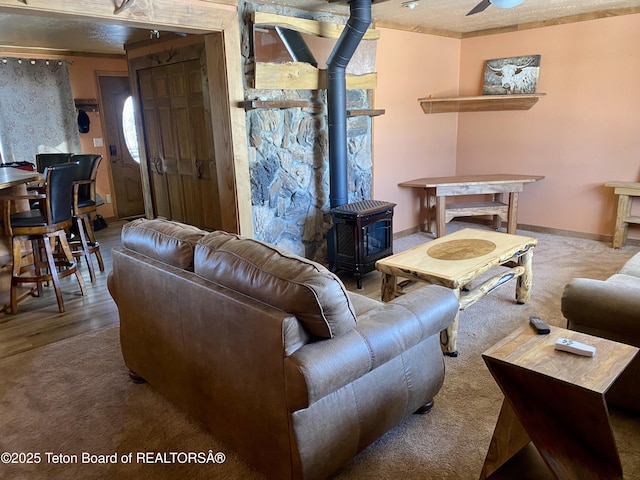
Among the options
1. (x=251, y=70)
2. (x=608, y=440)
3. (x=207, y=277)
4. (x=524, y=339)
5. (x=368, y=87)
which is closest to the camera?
(x=608, y=440)

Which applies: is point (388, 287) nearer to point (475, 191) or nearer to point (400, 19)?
point (475, 191)

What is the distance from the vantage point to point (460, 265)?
9.37 ft

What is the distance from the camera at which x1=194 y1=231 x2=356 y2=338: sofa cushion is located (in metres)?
1.58

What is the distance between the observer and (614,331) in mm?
2160

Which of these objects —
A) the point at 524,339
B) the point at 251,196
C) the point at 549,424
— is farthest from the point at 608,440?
the point at 251,196

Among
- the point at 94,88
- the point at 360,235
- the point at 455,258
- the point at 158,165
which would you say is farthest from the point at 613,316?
the point at 94,88

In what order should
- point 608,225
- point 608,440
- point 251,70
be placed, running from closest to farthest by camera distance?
point 608,440
point 251,70
point 608,225

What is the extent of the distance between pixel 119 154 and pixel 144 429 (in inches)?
217

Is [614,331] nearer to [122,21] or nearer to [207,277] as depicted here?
[207,277]

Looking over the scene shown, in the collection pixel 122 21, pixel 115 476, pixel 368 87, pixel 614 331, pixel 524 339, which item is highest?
pixel 122 21

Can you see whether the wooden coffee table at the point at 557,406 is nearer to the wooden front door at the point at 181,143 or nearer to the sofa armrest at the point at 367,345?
the sofa armrest at the point at 367,345

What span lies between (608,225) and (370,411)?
4412mm

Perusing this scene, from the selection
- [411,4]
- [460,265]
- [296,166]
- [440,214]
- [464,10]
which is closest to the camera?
[460,265]

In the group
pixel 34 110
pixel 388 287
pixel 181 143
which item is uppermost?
pixel 34 110
